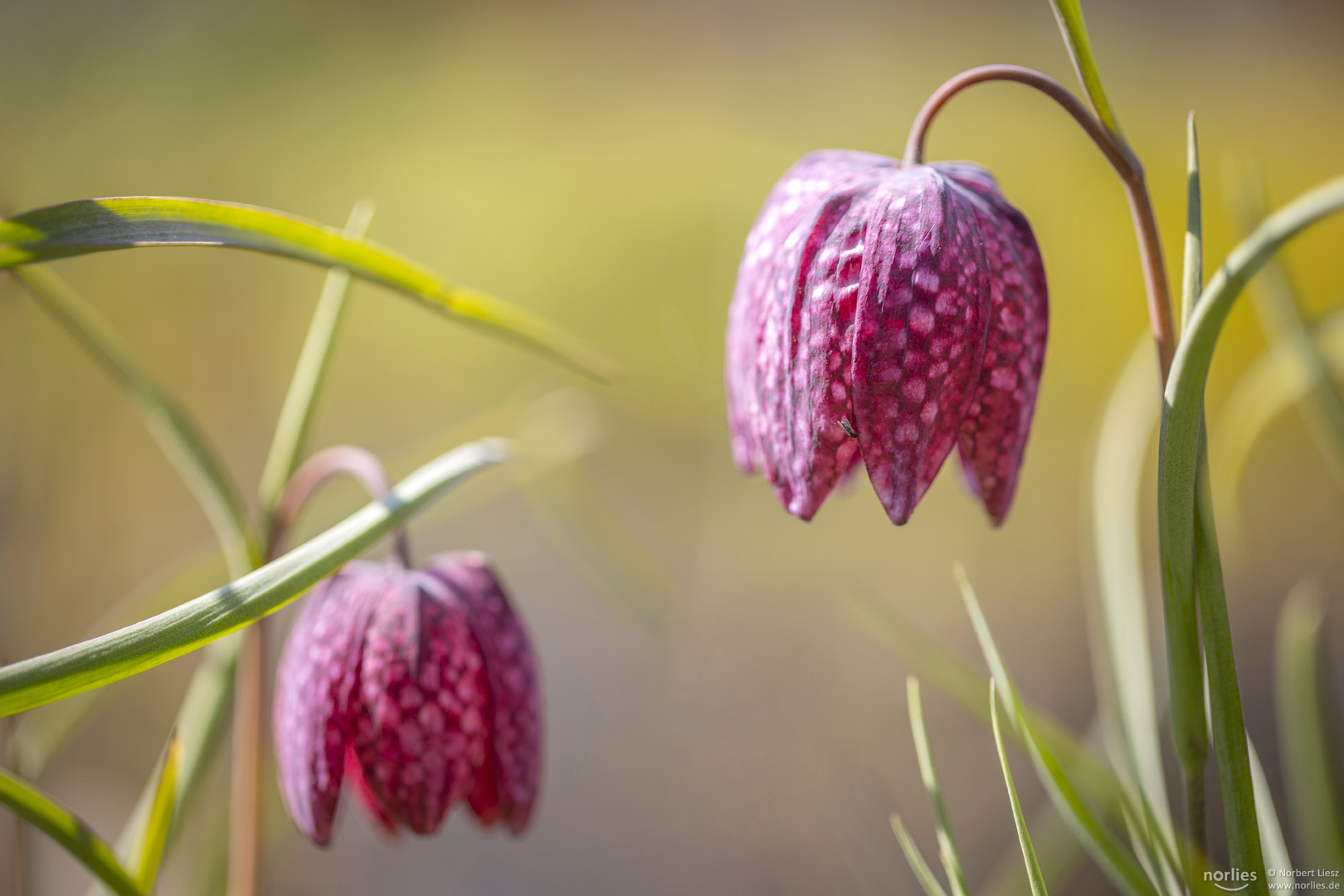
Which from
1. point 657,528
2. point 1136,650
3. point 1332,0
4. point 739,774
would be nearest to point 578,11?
point 657,528

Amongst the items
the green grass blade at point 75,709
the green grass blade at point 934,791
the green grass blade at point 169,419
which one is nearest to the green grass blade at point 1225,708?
the green grass blade at point 934,791

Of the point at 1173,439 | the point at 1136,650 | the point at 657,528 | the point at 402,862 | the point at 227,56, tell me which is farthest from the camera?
the point at 657,528

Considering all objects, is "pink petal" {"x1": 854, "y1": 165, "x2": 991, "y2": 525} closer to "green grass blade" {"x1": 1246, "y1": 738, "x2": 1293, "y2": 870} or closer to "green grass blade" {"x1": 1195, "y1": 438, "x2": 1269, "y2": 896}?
"green grass blade" {"x1": 1195, "y1": 438, "x2": 1269, "y2": 896}

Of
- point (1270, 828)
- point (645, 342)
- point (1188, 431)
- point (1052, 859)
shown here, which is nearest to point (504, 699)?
point (1188, 431)

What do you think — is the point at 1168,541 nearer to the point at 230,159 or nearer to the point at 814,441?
the point at 814,441

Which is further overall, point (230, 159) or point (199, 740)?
point (230, 159)

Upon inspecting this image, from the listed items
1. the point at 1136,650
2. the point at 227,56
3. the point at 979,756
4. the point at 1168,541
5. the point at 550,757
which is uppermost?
the point at 227,56

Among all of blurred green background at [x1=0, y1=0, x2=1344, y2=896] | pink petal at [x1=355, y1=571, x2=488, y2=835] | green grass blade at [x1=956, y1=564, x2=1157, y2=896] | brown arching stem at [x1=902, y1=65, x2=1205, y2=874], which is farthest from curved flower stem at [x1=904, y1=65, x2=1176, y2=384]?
blurred green background at [x1=0, y1=0, x2=1344, y2=896]
